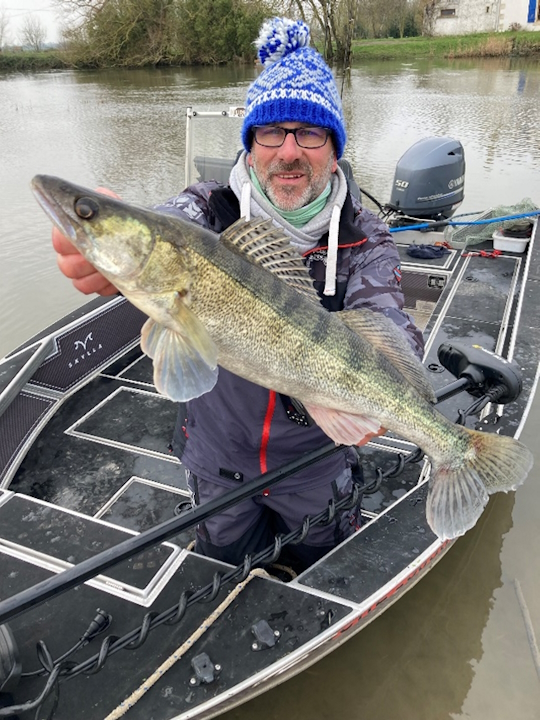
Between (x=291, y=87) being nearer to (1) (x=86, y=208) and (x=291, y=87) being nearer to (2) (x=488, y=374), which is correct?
(1) (x=86, y=208)

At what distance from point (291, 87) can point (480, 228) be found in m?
4.74

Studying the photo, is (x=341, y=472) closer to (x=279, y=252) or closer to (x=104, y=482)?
(x=279, y=252)

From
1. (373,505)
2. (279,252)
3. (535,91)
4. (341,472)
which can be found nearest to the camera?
(279,252)

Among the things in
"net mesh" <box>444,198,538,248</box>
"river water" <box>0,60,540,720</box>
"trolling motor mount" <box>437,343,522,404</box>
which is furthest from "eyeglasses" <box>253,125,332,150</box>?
"net mesh" <box>444,198,538,248</box>

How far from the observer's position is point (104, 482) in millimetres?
3361

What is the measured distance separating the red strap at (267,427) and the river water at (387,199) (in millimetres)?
1150

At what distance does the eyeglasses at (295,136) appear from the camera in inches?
82.4

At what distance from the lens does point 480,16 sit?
51594 mm

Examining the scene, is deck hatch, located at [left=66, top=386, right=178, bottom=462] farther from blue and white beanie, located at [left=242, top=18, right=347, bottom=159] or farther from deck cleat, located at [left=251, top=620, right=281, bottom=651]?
blue and white beanie, located at [left=242, top=18, right=347, bottom=159]

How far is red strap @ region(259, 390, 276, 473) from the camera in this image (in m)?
2.09

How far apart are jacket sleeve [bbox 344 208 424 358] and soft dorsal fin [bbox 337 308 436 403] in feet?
0.39

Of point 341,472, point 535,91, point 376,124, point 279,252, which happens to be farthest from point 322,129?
point 535,91

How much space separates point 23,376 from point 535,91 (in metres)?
23.2

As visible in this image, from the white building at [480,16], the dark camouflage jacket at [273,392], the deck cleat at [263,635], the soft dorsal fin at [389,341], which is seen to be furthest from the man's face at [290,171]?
the white building at [480,16]
